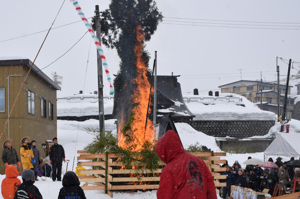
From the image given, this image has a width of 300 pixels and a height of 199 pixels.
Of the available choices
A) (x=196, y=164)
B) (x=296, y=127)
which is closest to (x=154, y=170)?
(x=196, y=164)

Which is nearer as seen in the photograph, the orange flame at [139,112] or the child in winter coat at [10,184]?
the child in winter coat at [10,184]

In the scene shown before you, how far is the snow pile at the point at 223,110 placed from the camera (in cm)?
4153

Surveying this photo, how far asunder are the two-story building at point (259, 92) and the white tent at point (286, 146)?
173 ft

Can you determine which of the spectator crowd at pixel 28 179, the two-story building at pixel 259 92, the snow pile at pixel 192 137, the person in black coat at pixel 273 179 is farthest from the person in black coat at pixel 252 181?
the two-story building at pixel 259 92

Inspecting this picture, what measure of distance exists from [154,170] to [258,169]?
21.3 ft

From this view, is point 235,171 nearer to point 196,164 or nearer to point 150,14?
point 150,14

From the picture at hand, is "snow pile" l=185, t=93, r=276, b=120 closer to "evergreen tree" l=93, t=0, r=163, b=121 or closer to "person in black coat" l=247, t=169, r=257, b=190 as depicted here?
"person in black coat" l=247, t=169, r=257, b=190

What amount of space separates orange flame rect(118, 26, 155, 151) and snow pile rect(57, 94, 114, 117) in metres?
27.7

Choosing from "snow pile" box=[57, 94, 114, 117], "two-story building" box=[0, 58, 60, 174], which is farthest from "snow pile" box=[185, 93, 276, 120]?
"two-story building" box=[0, 58, 60, 174]

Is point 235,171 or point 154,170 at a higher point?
point 154,170

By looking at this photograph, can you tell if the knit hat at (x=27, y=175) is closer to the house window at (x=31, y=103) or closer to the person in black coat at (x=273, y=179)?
the person in black coat at (x=273, y=179)

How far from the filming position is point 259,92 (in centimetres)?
7444

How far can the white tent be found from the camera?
1705 cm

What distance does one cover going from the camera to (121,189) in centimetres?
917
